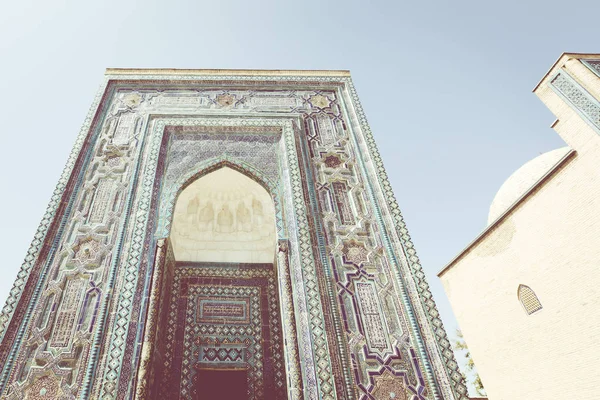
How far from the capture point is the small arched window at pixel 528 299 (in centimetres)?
717

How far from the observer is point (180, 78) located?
6.10 metres

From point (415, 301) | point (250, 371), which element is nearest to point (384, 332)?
point (415, 301)

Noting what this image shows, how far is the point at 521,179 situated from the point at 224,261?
7.47 metres

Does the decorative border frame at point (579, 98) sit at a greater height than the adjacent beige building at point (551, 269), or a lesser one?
greater

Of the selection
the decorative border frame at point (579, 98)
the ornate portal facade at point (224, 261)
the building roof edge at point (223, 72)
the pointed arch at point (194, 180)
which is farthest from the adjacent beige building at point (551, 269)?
the pointed arch at point (194, 180)

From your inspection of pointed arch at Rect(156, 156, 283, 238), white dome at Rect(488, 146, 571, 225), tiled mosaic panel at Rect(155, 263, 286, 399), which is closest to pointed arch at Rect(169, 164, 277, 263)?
tiled mosaic panel at Rect(155, 263, 286, 399)

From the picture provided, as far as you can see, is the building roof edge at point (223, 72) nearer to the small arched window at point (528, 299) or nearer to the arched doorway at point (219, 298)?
the arched doorway at point (219, 298)

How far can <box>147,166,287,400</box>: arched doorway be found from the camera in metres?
4.84

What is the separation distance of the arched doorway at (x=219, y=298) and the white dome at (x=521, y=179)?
598cm

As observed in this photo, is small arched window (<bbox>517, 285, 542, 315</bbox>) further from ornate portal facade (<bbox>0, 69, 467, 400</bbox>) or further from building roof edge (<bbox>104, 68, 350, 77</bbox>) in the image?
building roof edge (<bbox>104, 68, 350, 77</bbox>)

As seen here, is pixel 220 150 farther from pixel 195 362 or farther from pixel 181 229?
pixel 195 362

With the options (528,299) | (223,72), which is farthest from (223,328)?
(528,299)

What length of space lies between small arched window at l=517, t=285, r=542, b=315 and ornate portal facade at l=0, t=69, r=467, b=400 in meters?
4.64

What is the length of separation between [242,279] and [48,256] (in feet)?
8.97
